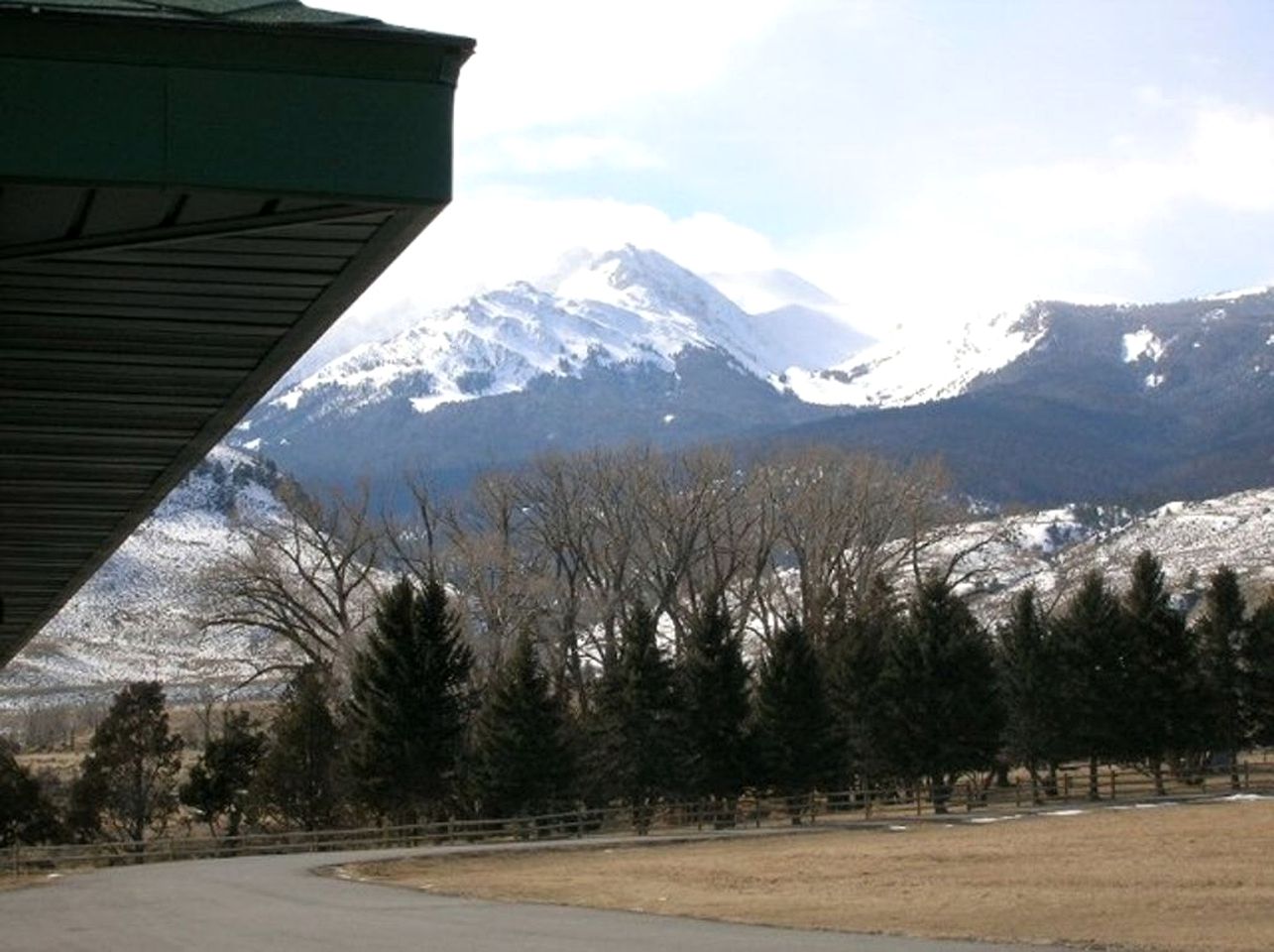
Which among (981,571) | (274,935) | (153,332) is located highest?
(981,571)

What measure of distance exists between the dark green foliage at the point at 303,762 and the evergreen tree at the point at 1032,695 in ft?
83.0

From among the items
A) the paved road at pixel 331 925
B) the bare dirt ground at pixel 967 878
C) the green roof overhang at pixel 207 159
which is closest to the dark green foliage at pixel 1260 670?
the bare dirt ground at pixel 967 878

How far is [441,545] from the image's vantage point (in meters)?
87.5

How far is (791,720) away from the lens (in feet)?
237

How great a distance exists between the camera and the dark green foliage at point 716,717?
235 feet

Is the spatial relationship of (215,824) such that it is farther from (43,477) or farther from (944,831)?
(43,477)

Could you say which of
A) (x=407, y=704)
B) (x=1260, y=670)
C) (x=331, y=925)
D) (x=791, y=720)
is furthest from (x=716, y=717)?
(x=331, y=925)

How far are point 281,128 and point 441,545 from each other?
272 feet

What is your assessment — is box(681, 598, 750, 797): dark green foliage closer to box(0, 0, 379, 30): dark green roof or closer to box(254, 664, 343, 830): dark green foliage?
box(254, 664, 343, 830): dark green foliage

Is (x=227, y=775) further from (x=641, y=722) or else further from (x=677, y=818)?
(x=677, y=818)

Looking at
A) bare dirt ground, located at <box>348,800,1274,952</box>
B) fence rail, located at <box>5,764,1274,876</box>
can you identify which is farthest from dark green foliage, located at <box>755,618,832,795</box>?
bare dirt ground, located at <box>348,800,1274,952</box>

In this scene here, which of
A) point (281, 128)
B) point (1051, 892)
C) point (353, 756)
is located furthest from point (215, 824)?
point (281, 128)

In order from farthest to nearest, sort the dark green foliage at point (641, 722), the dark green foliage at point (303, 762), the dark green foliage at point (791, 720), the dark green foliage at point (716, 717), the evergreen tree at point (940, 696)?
the evergreen tree at point (940, 696) → the dark green foliage at point (791, 720) → the dark green foliage at point (716, 717) → the dark green foliage at point (303, 762) → the dark green foliage at point (641, 722)

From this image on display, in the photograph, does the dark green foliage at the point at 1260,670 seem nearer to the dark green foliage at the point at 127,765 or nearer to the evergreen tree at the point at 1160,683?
the evergreen tree at the point at 1160,683
